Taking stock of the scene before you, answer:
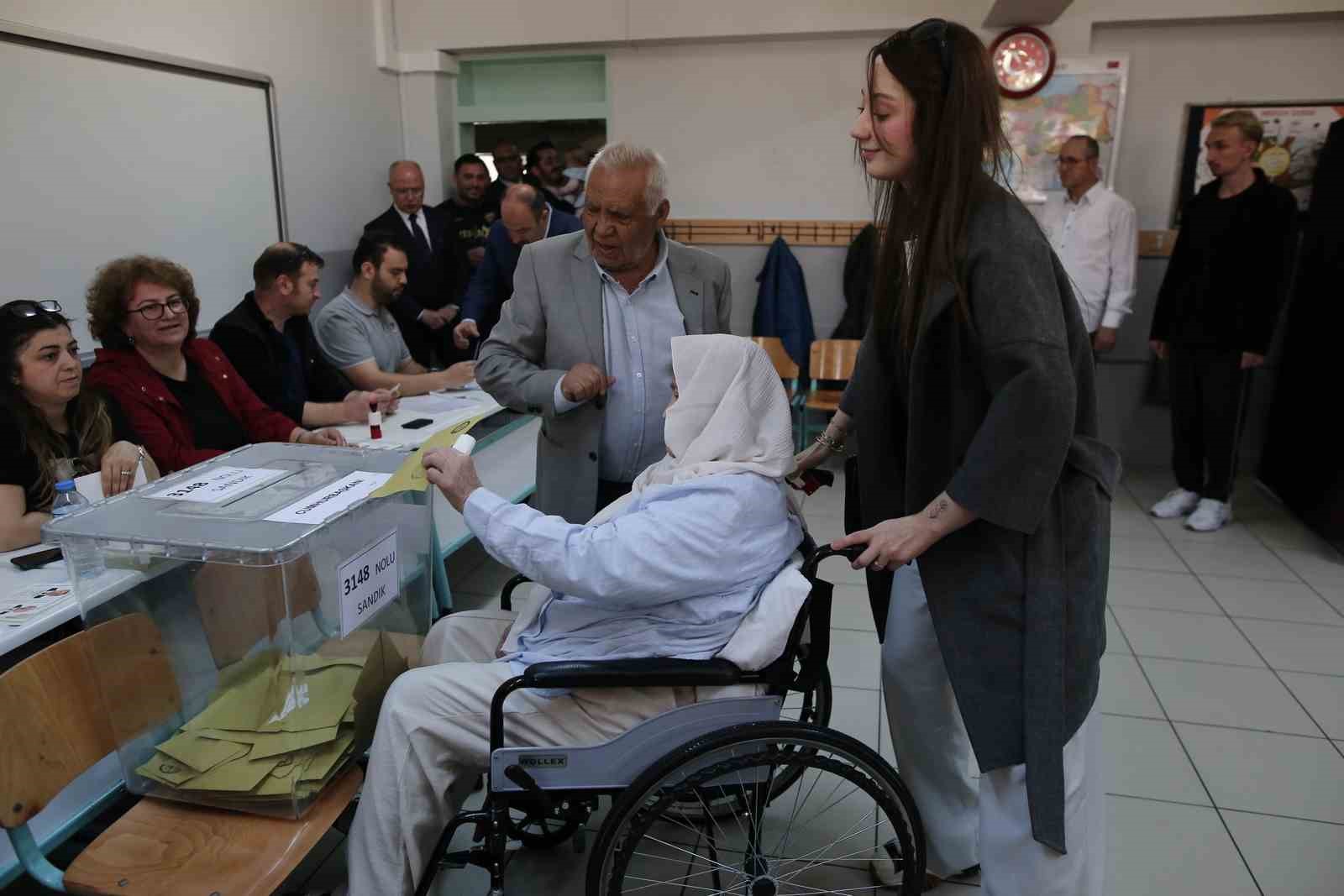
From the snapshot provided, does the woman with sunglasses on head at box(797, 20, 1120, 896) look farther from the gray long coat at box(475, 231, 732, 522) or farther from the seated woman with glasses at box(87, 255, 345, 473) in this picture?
the seated woman with glasses at box(87, 255, 345, 473)

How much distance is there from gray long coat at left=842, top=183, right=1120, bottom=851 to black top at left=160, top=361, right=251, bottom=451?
6.80 feet

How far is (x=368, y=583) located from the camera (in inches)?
61.7

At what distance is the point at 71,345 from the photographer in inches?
82.8

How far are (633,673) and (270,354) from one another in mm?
2227

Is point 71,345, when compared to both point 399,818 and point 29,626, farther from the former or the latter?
point 399,818

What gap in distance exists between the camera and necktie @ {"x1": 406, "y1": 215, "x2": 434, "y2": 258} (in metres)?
4.84

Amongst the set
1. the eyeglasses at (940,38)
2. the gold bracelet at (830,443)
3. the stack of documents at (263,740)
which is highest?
the eyeglasses at (940,38)

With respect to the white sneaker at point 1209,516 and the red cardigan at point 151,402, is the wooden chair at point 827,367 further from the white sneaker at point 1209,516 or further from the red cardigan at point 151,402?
the red cardigan at point 151,402

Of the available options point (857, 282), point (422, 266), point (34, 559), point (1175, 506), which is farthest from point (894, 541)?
point (422, 266)

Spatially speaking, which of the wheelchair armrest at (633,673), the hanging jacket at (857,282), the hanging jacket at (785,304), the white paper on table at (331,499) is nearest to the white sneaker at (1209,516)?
the hanging jacket at (857,282)

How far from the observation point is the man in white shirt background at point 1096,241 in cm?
434

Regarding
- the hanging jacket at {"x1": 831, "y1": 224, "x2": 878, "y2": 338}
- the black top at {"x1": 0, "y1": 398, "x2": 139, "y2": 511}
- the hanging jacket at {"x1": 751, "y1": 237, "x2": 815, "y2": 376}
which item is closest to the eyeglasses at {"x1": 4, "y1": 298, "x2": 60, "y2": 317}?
the black top at {"x1": 0, "y1": 398, "x2": 139, "y2": 511}

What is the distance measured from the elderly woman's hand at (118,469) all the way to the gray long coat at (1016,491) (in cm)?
175

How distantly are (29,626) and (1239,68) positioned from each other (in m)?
5.39
